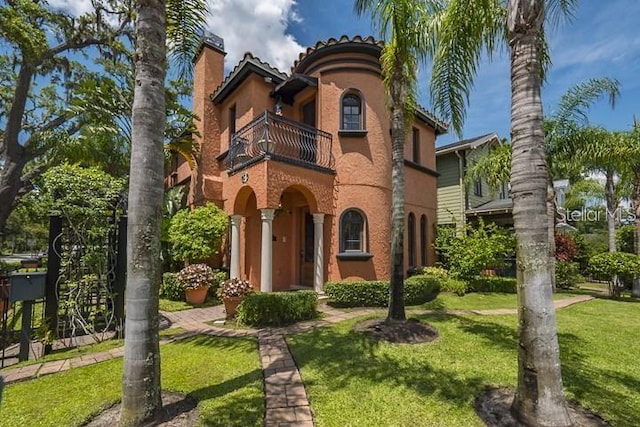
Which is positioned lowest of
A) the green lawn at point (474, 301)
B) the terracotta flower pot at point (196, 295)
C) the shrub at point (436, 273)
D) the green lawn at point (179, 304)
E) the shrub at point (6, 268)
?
the green lawn at point (474, 301)

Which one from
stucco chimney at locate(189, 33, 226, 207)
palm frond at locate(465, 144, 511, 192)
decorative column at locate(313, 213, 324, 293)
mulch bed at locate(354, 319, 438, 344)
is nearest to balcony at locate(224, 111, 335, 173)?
decorative column at locate(313, 213, 324, 293)

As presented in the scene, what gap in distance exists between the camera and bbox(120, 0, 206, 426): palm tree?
3471mm

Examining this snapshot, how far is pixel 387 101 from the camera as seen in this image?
26.9 feet

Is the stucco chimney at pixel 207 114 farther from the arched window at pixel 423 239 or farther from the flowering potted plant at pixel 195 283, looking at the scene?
the arched window at pixel 423 239

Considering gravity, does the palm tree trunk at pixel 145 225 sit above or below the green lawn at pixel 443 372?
above

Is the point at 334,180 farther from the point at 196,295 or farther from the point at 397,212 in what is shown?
the point at 196,295

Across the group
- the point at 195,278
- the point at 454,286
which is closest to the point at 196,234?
the point at 195,278

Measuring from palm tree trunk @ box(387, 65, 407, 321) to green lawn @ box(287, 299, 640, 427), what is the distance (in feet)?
3.71

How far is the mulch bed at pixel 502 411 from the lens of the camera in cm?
355

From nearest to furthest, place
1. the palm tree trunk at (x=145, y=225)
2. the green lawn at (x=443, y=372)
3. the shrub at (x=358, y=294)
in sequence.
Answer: the palm tree trunk at (x=145, y=225) < the green lawn at (x=443, y=372) < the shrub at (x=358, y=294)

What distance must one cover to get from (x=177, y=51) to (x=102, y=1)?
551 inches

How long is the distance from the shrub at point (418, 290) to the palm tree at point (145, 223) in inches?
317

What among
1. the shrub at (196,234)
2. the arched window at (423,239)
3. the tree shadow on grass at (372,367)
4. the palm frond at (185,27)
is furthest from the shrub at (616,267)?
the palm frond at (185,27)

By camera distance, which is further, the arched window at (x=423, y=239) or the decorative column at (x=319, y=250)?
the arched window at (x=423, y=239)
